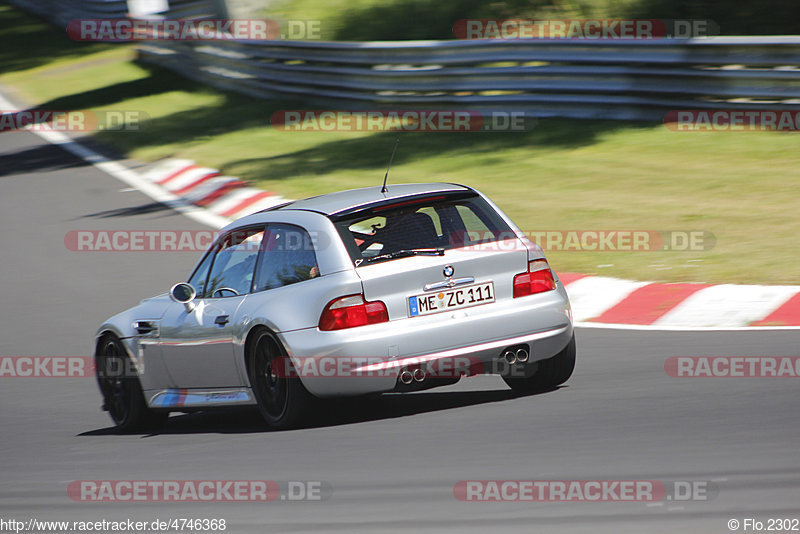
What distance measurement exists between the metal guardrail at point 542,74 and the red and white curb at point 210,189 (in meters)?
3.72

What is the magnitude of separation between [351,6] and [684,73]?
14473mm

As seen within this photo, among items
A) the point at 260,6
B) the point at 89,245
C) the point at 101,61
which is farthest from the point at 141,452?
the point at 101,61

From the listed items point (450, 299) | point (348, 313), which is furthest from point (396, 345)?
point (450, 299)

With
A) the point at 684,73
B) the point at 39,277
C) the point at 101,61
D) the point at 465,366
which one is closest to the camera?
the point at 465,366

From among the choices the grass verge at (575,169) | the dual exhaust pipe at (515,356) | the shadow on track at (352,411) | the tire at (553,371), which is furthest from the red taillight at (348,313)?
the grass verge at (575,169)

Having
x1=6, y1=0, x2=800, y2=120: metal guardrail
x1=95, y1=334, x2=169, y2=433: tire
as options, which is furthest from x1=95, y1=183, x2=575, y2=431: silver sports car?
x1=6, y1=0, x2=800, y2=120: metal guardrail

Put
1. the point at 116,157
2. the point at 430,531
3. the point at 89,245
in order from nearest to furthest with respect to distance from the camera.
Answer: the point at 430,531 → the point at 89,245 → the point at 116,157

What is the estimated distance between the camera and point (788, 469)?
17.7 feet

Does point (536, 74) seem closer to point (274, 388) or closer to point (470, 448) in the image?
point (274, 388)

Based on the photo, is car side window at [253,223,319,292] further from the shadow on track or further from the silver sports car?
the shadow on track

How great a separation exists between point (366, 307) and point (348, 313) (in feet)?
0.35

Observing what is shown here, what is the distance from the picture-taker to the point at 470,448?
6.38m

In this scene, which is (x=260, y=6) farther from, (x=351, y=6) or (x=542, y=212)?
(x=542, y=212)

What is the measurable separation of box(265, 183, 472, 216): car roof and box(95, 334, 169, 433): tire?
1655mm
